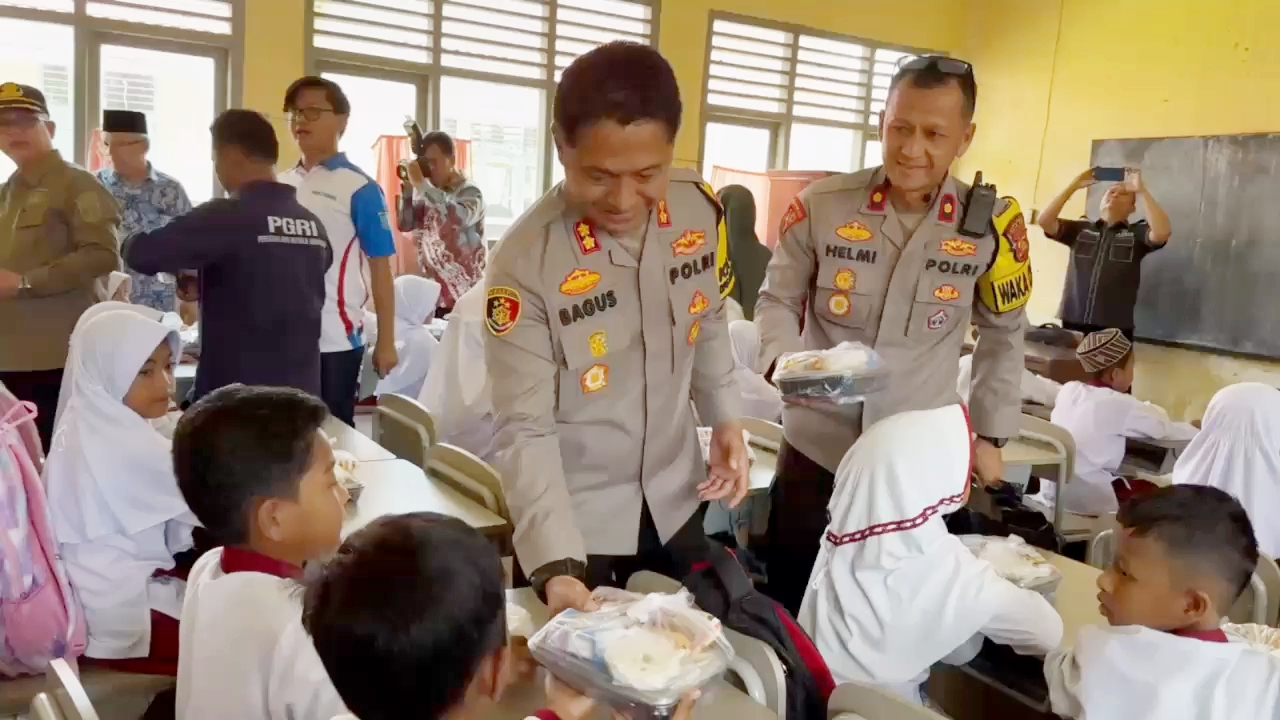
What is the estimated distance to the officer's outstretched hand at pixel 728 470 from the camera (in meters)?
1.78

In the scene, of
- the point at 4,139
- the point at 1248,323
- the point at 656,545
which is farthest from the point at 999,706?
the point at 1248,323

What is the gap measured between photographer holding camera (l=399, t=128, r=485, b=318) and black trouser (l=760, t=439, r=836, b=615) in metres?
3.98

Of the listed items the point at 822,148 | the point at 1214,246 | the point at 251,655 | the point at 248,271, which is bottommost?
the point at 251,655

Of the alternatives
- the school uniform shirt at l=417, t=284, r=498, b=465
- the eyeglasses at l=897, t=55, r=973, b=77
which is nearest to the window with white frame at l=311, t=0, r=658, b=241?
the school uniform shirt at l=417, t=284, r=498, b=465

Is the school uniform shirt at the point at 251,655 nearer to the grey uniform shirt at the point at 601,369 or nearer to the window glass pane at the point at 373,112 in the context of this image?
the grey uniform shirt at the point at 601,369

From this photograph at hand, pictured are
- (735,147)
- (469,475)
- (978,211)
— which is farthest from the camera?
(735,147)

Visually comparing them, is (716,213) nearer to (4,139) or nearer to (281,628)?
(281,628)

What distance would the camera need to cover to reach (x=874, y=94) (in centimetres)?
859

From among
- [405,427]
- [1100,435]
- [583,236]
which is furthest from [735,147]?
[583,236]

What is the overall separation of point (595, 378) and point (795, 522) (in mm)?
875

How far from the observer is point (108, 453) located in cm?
214

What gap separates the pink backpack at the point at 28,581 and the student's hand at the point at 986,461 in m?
1.97

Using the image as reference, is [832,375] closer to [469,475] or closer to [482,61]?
[469,475]

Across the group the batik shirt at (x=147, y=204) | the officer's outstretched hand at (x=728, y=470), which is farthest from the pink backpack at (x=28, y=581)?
the batik shirt at (x=147, y=204)
